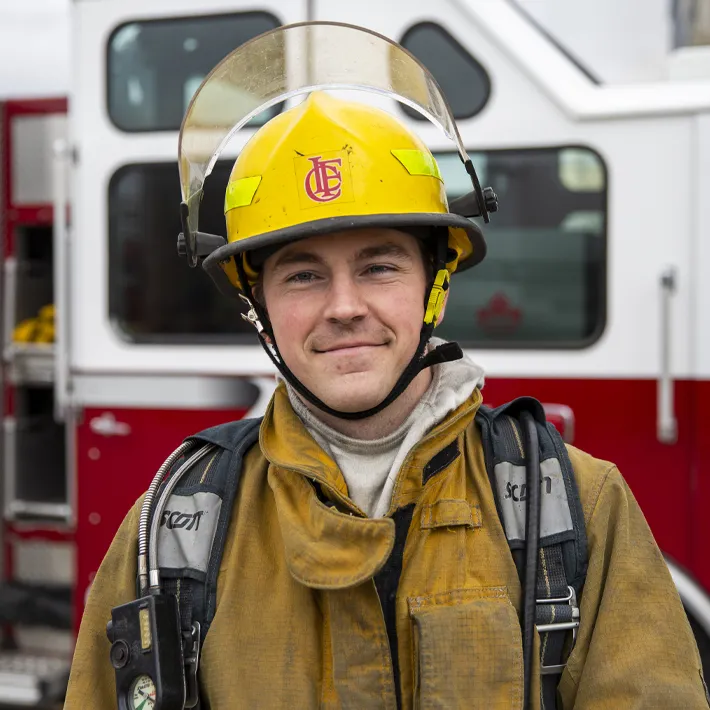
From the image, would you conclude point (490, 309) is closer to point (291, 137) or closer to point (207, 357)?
point (207, 357)

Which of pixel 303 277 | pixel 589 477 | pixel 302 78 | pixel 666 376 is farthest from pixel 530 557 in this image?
pixel 666 376

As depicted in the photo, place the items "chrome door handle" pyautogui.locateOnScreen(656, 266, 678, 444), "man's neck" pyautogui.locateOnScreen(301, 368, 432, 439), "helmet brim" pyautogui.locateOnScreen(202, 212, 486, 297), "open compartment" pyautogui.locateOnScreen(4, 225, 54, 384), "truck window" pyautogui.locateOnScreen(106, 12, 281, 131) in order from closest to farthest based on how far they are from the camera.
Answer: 1. "helmet brim" pyautogui.locateOnScreen(202, 212, 486, 297)
2. "man's neck" pyautogui.locateOnScreen(301, 368, 432, 439)
3. "chrome door handle" pyautogui.locateOnScreen(656, 266, 678, 444)
4. "truck window" pyautogui.locateOnScreen(106, 12, 281, 131)
5. "open compartment" pyautogui.locateOnScreen(4, 225, 54, 384)

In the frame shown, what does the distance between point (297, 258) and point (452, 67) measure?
181 cm

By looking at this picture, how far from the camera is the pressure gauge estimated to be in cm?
Answer: 136

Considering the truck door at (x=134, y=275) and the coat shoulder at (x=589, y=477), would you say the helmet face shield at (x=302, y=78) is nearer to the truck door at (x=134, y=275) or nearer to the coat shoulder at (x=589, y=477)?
the coat shoulder at (x=589, y=477)

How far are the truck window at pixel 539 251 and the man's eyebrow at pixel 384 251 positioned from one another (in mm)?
1547

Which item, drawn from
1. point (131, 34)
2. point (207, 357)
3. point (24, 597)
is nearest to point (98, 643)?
point (207, 357)

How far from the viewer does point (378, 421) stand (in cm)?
154

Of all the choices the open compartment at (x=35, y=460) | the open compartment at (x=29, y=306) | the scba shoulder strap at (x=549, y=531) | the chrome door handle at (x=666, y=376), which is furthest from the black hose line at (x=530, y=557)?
the open compartment at (x=35, y=460)

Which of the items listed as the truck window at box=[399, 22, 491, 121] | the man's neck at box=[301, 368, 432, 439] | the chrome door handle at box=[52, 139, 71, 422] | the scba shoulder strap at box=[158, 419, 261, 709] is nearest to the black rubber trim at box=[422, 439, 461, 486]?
the man's neck at box=[301, 368, 432, 439]

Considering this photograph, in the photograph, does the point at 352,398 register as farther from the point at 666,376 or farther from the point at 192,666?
the point at 666,376

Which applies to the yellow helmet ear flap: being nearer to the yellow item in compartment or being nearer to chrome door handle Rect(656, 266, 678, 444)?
chrome door handle Rect(656, 266, 678, 444)

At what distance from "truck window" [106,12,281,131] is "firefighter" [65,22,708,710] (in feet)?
5.86

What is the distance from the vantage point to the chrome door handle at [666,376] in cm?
285
